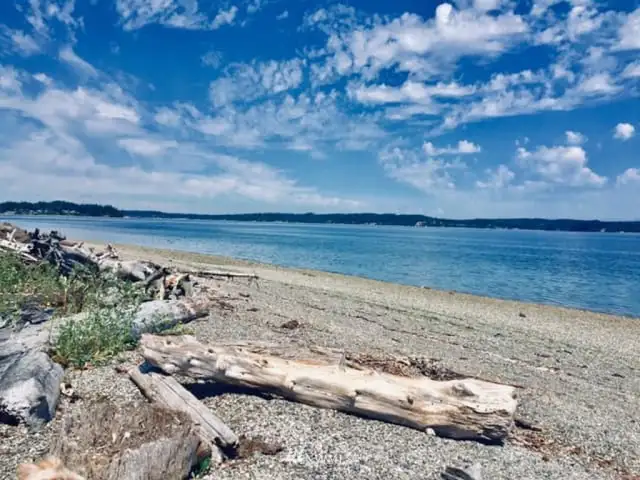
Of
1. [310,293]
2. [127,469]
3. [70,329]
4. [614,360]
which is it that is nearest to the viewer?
[127,469]

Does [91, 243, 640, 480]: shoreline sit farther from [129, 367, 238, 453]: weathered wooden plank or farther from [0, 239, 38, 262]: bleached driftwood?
[0, 239, 38, 262]: bleached driftwood

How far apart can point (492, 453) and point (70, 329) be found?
18.9ft

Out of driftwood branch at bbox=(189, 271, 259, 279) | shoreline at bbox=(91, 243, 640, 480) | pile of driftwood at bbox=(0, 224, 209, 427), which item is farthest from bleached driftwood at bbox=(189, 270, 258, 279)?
pile of driftwood at bbox=(0, 224, 209, 427)

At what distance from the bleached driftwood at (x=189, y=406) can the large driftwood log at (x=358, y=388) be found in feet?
1.36

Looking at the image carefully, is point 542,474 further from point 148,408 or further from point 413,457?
point 148,408

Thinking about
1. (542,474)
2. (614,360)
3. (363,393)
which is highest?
(363,393)

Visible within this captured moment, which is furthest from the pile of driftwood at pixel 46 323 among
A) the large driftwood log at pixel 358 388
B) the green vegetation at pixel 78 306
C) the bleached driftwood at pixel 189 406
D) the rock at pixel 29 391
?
the large driftwood log at pixel 358 388

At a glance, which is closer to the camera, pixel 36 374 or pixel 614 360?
pixel 36 374

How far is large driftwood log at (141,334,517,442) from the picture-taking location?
225 inches

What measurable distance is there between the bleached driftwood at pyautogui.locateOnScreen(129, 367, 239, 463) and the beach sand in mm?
213

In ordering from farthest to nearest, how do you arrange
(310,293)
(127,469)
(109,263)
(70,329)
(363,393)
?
(310,293)
(109,263)
(70,329)
(363,393)
(127,469)

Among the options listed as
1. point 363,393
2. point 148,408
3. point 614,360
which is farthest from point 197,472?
point 614,360

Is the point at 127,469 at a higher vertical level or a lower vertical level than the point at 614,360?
higher

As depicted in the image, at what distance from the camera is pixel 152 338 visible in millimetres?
6645
